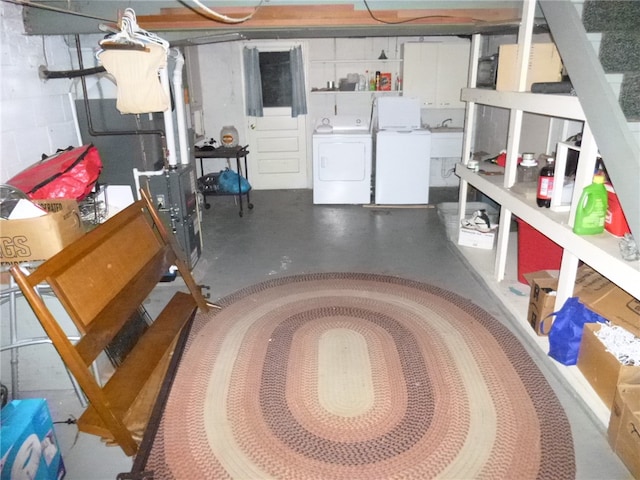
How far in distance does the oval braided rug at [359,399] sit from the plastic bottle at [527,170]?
3.38ft

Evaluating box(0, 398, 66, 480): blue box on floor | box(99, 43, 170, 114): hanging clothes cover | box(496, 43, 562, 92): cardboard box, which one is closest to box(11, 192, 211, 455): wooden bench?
box(0, 398, 66, 480): blue box on floor

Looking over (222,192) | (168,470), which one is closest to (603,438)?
(168,470)

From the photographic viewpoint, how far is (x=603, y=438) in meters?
1.77

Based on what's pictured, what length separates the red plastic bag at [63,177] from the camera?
229cm

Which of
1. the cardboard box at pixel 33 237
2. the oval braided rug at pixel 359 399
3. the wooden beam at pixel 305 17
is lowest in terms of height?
the oval braided rug at pixel 359 399

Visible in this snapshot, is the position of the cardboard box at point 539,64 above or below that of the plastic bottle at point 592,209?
above

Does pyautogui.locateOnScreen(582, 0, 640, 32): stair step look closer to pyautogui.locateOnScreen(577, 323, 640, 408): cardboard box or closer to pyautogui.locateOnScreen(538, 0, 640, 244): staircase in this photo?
pyautogui.locateOnScreen(538, 0, 640, 244): staircase

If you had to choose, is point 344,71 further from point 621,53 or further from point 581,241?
point 581,241

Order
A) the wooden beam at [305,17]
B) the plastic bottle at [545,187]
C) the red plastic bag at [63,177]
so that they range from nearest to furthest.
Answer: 1. the red plastic bag at [63,177]
2. the plastic bottle at [545,187]
3. the wooden beam at [305,17]

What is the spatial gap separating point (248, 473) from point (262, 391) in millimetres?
459

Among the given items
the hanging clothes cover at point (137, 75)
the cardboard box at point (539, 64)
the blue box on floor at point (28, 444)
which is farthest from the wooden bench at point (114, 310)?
the cardboard box at point (539, 64)

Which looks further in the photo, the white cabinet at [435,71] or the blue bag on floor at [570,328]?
the white cabinet at [435,71]

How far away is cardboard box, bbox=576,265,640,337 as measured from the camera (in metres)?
1.98

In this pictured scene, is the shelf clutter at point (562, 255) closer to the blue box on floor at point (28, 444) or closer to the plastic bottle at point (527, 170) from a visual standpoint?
the plastic bottle at point (527, 170)
